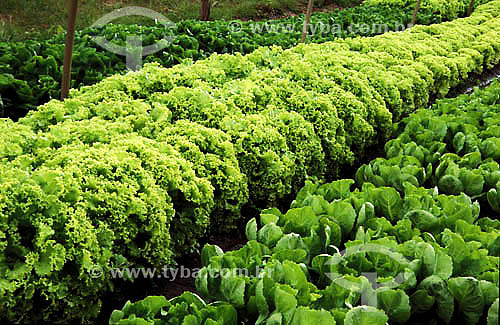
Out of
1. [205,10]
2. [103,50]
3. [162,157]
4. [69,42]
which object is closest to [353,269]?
[162,157]

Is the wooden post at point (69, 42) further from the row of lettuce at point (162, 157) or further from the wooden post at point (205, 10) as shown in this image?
the wooden post at point (205, 10)

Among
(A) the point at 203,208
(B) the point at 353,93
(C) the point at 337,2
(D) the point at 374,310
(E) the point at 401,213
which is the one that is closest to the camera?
(D) the point at 374,310

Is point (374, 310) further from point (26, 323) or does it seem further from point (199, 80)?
point (199, 80)

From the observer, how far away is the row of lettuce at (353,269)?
95.7 inches

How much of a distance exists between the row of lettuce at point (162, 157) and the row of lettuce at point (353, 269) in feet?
2.37

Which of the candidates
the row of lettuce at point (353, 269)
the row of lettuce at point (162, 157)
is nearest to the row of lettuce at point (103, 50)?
the row of lettuce at point (162, 157)

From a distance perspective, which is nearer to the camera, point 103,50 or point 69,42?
point 69,42

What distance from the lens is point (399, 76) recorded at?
7.35 meters

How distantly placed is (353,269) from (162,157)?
1.79 meters

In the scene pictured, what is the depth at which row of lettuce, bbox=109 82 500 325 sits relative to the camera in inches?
95.7

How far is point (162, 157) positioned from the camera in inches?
150

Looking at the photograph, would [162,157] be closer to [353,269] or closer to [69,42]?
[69,42]

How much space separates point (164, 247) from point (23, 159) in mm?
1201

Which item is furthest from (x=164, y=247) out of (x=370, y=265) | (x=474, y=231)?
(x=474, y=231)
